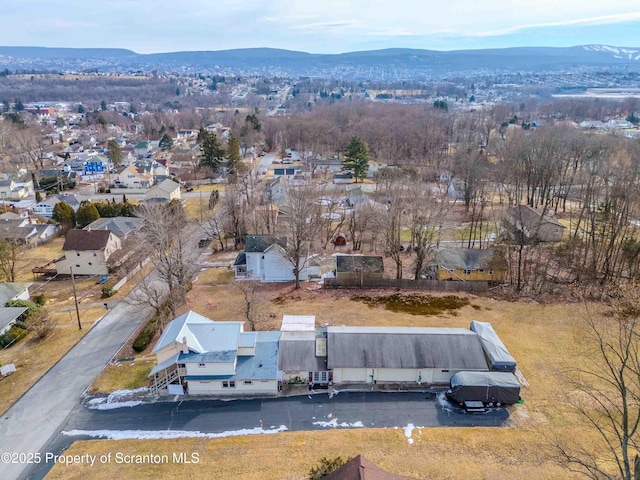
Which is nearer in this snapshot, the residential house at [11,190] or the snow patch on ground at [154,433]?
the snow patch on ground at [154,433]

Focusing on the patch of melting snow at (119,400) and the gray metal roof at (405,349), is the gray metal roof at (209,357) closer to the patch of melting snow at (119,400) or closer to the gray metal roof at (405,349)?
the patch of melting snow at (119,400)

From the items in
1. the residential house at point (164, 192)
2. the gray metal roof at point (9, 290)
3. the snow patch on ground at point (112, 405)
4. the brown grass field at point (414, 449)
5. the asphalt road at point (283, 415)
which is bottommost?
the asphalt road at point (283, 415)

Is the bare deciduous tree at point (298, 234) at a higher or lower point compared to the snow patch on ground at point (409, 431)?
higher

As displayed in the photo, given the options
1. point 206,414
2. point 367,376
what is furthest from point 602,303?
point 206,414

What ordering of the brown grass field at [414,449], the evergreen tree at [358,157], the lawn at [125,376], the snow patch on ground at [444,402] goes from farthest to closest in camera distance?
the evergreen tree at [358,157], the lawn at [125,376], the snow patch on ground at [444,402], the brown grass field at [414,449]

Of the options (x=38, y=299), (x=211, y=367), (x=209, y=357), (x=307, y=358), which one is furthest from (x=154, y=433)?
(x=38, y=299)

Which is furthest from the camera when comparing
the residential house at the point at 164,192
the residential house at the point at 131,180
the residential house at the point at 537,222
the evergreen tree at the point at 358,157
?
the evergreen tree at the point at 358,157

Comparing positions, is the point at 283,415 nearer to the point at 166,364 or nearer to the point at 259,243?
the point at 166,364

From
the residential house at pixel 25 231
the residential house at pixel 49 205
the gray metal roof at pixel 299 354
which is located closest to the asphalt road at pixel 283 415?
the gray metal roof at pixel 299 354
